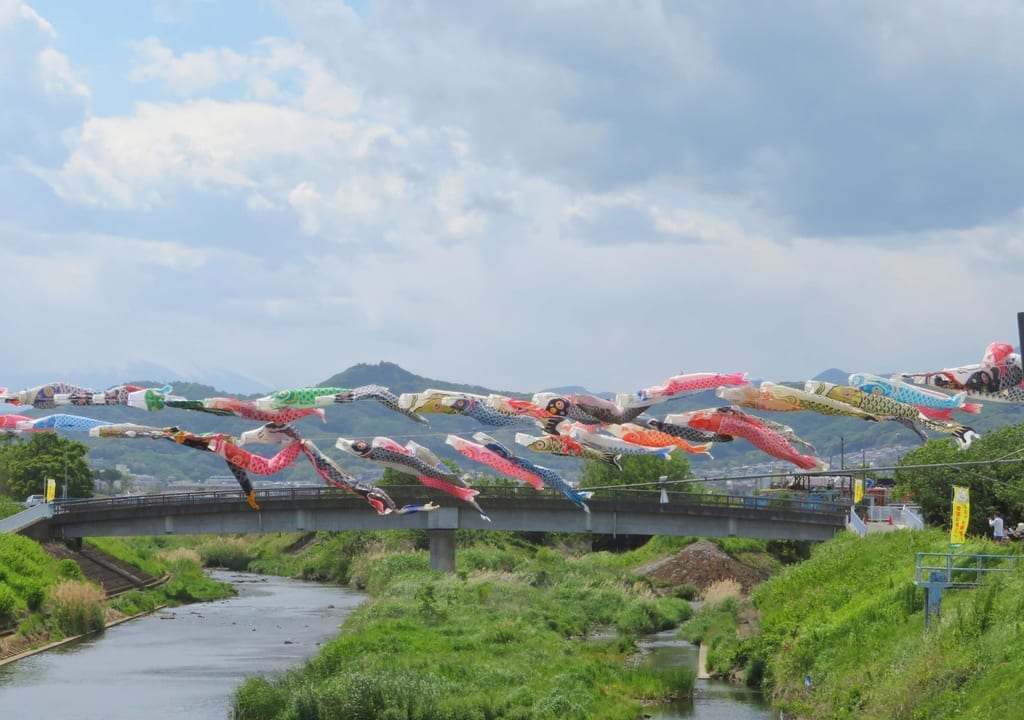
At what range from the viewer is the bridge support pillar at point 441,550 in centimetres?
7775

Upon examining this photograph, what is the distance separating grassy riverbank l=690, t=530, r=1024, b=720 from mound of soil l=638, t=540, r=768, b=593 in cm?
2140

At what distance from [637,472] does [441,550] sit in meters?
37.2

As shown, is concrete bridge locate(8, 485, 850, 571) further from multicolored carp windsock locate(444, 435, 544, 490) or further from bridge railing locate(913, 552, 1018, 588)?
bridge railing locate(913, 552, 1018, 588)

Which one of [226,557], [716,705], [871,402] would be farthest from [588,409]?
[226,557]

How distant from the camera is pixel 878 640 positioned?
1603 inches

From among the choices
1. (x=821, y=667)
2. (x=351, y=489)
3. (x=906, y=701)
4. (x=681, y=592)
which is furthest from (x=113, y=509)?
(x=906, y=701)

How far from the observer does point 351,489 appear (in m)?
66.9

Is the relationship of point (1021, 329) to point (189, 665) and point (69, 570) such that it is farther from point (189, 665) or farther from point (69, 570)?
point (69, 570)

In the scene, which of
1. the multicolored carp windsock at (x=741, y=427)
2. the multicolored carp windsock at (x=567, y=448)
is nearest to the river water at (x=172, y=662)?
the multicolored carp windsock at (x=567, y=448)

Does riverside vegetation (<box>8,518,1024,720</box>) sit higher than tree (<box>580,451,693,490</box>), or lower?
lower

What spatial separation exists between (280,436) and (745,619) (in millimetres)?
22391

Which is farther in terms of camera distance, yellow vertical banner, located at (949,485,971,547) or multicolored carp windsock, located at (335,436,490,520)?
multicolored carp windsock, located at (335,436,490,520)

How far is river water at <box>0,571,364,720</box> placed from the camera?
45.6 meters

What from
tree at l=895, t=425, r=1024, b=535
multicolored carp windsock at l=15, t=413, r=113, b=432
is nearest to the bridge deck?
tree at l=895, t=425, r=1024, b=535
